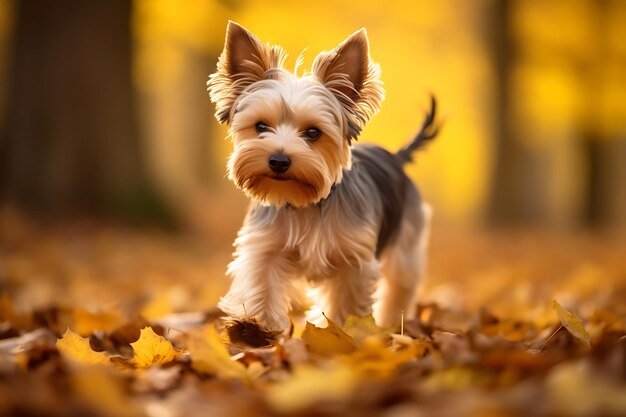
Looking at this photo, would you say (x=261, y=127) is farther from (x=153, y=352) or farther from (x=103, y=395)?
(x=103, y=395)

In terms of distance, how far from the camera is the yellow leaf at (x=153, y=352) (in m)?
3.02

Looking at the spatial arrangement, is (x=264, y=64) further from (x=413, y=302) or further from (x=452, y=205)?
(x=452, y=205)

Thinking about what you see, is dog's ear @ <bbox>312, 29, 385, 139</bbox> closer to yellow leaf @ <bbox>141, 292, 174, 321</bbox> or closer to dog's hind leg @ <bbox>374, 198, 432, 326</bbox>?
dog's hind leg @ <bbox>374, 198, 432, 326</bbox>

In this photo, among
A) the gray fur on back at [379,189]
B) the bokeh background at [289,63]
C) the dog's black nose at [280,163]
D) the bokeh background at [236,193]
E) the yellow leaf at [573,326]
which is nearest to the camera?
the bokeh background at [236,193]

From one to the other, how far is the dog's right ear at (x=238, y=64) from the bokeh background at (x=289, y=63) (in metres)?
0.60

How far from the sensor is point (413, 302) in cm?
499

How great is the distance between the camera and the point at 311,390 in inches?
81.0

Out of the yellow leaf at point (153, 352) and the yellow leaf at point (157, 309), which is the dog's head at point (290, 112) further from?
the yellow leaf at point (157, 309)

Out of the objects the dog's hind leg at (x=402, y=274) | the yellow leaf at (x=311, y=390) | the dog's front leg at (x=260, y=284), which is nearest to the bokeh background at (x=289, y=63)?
the dog's hind leg at (x=402, y=274)

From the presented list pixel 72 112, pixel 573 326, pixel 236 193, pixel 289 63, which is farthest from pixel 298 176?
pixel 236 193

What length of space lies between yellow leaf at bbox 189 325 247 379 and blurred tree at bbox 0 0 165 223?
785 centimetres

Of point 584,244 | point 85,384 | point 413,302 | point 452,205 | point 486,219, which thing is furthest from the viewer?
point 452,205

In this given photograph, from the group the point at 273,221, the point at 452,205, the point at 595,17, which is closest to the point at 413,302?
the point at 273,221

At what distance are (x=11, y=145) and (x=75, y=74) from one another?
1448 mm
